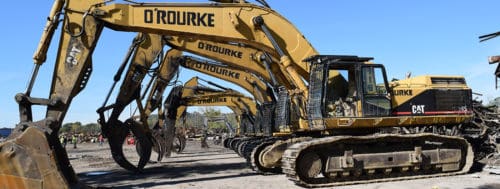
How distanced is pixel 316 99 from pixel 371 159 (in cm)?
194

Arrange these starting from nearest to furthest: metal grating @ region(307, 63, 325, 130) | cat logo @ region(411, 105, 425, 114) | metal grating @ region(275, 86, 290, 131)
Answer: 1. metal grating @ region(307, 63, 325, 130)
2. cat logo @ region(411, 105, 425, 114)
3. metal grating @ region(275, 86, 290, 131)

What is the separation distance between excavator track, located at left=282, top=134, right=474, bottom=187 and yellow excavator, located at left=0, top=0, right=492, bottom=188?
0.02 m

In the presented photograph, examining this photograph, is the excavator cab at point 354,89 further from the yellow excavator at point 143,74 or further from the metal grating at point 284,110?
the yellow excavator at point 143,74

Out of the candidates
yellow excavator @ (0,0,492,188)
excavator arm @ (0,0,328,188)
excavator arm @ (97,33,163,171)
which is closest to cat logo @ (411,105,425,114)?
yellow excavator @ (0,0,492,188)

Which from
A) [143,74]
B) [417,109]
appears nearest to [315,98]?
[417,109]

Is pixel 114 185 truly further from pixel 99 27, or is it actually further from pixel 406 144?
pixel 406 144

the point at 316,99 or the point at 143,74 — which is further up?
the point at 143,74

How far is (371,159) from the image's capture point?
11.8 metres

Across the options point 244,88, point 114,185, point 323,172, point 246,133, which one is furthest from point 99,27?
point 246,133

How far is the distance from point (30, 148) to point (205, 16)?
4923 mm

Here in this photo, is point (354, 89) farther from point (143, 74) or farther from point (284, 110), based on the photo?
point (143, 74)

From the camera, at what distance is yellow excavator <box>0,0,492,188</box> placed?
10.7m

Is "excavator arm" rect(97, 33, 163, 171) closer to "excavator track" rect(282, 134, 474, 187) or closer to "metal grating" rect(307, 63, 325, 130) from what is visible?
"excavator track" rect(282, 134, 474, 187)

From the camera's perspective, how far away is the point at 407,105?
12.5 meters
